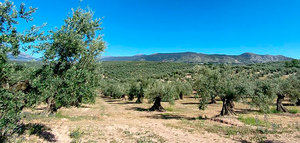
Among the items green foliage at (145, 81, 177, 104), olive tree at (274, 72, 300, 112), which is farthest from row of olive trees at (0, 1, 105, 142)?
olive tree at (274, 72, 300, 112)

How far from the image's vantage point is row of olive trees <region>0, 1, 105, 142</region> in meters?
7.98

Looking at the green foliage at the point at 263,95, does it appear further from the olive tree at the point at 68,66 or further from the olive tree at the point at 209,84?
the olive tree at the point at 68,66

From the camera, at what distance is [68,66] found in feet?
Answer: 37.0

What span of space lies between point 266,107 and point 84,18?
1067 inches

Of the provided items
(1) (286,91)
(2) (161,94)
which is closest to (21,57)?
(2) (161,94)

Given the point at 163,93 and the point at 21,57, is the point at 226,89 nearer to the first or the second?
the point at 163,93

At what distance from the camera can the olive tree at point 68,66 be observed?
996 cm

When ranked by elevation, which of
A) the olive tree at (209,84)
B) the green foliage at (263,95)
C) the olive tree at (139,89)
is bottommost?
the olive tree at (139,89)

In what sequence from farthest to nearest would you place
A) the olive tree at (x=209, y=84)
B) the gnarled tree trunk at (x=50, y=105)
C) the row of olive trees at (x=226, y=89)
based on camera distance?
1. the olive tree at (x=209, y=84)
2. the row of olive trees at (x=226, y=89)
3. the gnarled tree trunk at (x=50, y=105)

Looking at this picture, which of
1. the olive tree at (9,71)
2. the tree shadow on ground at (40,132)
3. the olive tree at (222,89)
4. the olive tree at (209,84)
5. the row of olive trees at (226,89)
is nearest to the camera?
the olive tree at (9,71)

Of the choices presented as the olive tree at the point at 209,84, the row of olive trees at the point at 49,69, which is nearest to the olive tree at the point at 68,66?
the row of olive trees at the point at 49,69

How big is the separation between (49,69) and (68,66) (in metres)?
1.24

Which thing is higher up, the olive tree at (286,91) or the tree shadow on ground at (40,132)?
the olive tree at (286,91)

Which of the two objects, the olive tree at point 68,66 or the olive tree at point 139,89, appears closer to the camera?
the olive tree at point 68,66
